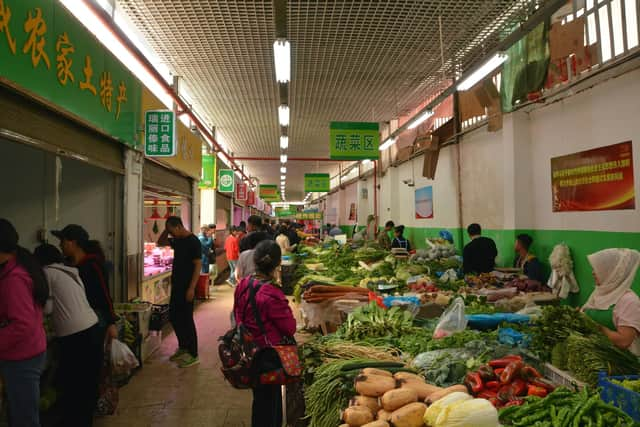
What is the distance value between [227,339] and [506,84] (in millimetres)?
6484

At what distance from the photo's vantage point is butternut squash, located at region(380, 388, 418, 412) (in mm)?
2166

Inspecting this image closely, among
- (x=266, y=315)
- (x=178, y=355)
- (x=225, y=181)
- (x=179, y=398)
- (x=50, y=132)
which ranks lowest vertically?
(x=179, y=398)

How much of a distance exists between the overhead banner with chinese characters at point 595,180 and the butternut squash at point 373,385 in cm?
414

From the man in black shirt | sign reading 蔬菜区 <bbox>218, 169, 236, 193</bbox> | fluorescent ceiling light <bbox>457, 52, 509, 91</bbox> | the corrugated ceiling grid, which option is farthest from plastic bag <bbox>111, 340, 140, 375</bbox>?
sign reading 蔬菜区 <bbox>218, 169, 236, 193</bbox>

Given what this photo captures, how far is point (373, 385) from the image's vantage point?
2.34m

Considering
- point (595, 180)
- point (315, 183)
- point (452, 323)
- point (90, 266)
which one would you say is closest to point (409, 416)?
A: point (452, 323)

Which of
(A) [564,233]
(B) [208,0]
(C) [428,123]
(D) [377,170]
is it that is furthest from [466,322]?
(D) [377,170]

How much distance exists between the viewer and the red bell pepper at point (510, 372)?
95.0 inches

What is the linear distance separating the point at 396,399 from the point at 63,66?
421 cm

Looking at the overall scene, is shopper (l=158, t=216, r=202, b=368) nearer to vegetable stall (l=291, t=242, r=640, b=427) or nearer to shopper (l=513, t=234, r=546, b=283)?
vegetable stall (l=291, t=242, r=640, b=427)

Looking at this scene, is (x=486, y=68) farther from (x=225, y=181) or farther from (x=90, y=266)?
(x=225, y=181)

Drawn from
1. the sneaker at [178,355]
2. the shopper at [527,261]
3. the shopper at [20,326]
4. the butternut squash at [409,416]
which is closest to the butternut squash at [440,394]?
the butternut squash at [409,416]

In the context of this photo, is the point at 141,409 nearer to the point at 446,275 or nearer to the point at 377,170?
the point at 446,275

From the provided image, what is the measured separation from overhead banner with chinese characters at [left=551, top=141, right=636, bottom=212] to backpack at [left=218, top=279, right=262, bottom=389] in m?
4.61
